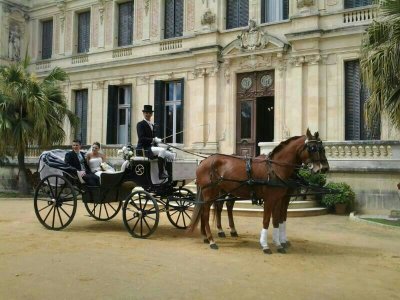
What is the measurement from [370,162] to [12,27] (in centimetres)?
1995

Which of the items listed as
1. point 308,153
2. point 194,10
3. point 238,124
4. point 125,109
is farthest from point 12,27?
point 308,153

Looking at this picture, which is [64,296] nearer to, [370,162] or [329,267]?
[329,267]

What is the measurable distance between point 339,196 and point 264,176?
6.86m

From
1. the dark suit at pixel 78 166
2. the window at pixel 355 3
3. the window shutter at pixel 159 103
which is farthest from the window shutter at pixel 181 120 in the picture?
the dark suit at pixel 78 166

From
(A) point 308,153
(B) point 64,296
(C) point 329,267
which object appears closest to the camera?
(B) point 64,296

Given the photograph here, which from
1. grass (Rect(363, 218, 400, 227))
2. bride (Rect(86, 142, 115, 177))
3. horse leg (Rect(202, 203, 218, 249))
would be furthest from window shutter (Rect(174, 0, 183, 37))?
horse leg (Rect(202, 203, 218, 249))

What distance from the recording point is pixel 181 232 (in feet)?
31.1

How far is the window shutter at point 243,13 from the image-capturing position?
1838cm

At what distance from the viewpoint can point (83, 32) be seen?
23453mm

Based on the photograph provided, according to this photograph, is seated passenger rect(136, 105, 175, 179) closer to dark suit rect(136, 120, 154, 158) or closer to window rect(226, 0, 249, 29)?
dark suit rect(136, 120, 154, 158)

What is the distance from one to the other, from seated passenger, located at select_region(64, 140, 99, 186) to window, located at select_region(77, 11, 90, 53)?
14.4 metres

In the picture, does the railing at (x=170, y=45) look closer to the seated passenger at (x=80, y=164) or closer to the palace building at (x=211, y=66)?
the palace building at (x=211, y=66)

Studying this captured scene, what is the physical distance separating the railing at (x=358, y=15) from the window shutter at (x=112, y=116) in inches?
433

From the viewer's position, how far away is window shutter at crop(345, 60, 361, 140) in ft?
51.7
